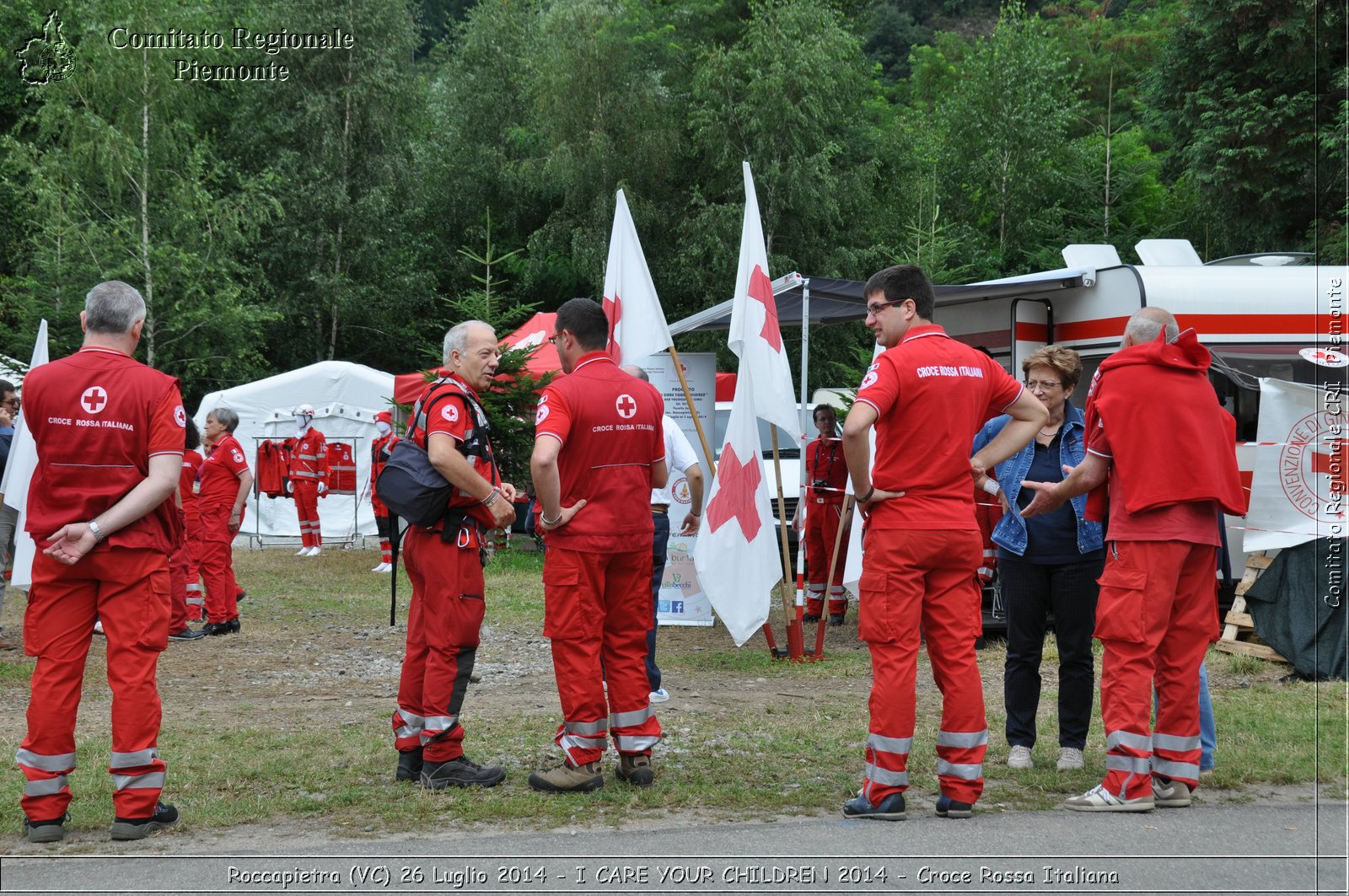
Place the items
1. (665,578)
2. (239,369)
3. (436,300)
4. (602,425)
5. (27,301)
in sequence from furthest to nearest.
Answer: (436,300) → (239,369) → (27,301) → (665,578) → (602,425)

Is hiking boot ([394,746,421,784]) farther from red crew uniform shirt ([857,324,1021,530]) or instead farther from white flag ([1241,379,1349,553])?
white flag ([1241,379,1349,553])

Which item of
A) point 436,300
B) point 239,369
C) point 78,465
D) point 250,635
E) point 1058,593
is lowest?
point 250,635

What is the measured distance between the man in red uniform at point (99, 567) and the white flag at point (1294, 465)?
7.13 m

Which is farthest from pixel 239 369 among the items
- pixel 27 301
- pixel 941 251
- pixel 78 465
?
pixel 78 465

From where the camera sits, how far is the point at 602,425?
536cm

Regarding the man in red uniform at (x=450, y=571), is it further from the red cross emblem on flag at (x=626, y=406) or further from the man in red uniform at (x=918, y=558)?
the man in red uniform at (x=918, y=558)

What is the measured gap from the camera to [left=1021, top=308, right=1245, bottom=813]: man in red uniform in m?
4.82

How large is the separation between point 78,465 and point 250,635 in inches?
256

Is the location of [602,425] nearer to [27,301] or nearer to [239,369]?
[27,301]

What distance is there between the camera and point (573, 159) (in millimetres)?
32469

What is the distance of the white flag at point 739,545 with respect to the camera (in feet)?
25.7

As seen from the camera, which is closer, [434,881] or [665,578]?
[434,881]

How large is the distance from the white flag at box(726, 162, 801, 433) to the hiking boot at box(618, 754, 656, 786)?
327 cm

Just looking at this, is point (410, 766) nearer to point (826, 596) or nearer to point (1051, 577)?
point (1051, 577)
